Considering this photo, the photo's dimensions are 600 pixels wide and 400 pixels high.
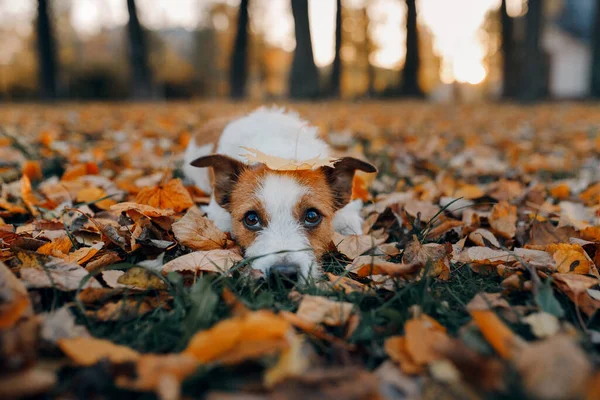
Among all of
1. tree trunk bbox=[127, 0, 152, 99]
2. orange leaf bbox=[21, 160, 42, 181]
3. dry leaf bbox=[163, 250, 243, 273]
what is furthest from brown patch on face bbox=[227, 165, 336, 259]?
tree trunk bbox=[127, 0, 152, 99]

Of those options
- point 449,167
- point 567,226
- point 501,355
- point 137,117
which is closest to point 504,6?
point 137,117

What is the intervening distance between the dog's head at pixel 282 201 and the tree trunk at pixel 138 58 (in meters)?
17.5

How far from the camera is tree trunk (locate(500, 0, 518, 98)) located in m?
24.6

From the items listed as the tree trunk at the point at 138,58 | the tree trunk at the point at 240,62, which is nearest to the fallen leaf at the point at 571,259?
the tree trunk at the point at 138,58

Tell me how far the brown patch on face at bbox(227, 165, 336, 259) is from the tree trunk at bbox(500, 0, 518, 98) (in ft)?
81.4

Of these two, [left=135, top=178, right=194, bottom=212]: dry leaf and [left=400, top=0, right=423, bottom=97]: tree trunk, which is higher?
[left=400, top=0, right=423, bottom=97]: tree trunk

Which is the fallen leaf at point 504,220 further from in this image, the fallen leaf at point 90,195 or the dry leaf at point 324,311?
the fallen leaf at point 90,195

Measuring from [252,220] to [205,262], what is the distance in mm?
606

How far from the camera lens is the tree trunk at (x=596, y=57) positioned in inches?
787

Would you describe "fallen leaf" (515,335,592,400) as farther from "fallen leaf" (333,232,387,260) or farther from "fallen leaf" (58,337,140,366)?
"fallen leaf" (333,232,387,260)

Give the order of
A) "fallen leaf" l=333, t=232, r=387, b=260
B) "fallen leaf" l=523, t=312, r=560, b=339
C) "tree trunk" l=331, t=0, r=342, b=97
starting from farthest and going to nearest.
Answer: "tree trunk" l=331, t=0, r=342, b=97
"fallen leaf" l=333, t=232, r=387, b=260
"fallen leaf" l=523, t=312, r=560, b=339

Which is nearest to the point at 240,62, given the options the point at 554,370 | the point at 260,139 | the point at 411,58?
the point at 411,58

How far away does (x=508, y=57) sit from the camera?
2475 centimetres

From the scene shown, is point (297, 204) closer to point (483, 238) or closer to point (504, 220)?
point (483, 238)
